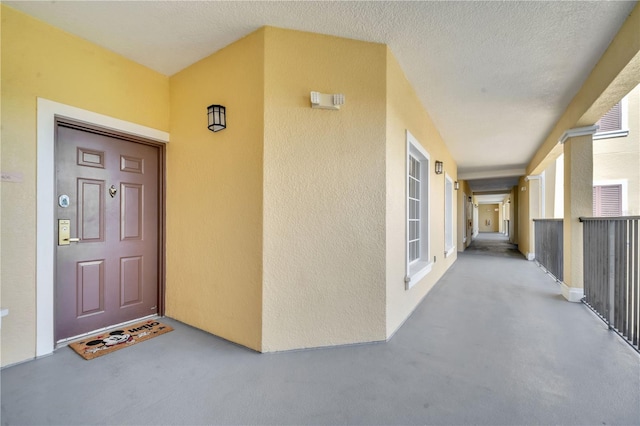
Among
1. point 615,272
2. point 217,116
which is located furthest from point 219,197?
point 615,272

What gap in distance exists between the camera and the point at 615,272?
2646 millimetres

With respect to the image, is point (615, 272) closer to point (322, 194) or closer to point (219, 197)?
point (322, 194)

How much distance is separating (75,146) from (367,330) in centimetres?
315

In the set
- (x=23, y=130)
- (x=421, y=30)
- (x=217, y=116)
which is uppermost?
(x=421, y=30)

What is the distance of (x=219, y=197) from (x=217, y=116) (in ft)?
2.45

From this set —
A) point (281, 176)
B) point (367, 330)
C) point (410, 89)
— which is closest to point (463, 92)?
point (410, 89)

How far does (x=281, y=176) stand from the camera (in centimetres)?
226

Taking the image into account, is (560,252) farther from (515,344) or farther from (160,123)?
(160,123)

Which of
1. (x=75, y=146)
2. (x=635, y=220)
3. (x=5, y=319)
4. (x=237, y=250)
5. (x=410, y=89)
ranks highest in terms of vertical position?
(x=410, y=89)

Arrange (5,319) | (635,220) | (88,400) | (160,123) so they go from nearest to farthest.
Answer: (88,400) < (5,319) < (635,220) < (160,123)

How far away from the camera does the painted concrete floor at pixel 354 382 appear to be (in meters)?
1.54

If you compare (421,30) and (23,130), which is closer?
(23,130)

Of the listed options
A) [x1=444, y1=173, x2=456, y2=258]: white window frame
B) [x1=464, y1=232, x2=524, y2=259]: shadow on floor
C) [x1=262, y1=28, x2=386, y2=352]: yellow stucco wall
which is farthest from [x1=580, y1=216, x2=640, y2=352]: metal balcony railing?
[x1=464, y1=232, x2=524, y2=259]: shadow on floor

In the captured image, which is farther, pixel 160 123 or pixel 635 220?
pixel 160 123
